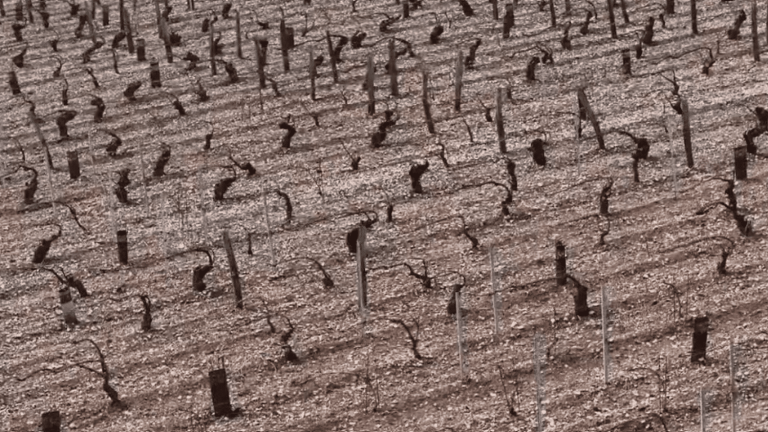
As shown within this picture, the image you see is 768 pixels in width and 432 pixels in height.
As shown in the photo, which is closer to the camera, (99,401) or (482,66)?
(99,401)

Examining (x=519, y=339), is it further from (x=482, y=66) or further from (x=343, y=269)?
(x=482, y=66)

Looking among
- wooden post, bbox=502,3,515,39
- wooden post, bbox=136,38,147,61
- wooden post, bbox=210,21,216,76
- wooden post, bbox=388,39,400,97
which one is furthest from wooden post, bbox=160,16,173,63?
wooden post, bbox=502,3,515,39

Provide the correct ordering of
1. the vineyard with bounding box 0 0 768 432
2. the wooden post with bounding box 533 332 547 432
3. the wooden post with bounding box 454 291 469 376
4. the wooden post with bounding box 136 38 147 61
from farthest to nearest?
the wooden post with bounding box 136 38 147 61 → the wooden post with bounding box 454 291 469 376 → the vineyard with bounding box 0 0 768 432 → the wooden post with bounding box 533 332 547 432

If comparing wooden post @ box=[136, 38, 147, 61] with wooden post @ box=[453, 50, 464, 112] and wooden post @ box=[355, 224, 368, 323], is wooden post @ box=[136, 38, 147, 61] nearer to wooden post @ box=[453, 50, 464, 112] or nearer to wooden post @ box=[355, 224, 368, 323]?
wooden post @ box=[453, 50, 464, 112]

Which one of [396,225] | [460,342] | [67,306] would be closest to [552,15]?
[396,225]

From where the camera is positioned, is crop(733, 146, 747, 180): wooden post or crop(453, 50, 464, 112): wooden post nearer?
crop(733, 146, 747, 180): wooden post

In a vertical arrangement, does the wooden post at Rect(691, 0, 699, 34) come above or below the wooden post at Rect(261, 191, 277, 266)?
above

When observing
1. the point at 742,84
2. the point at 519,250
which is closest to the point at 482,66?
the point at 742,84

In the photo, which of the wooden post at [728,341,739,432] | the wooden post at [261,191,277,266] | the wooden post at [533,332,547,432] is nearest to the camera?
the wooden post at [728,341,739,432]

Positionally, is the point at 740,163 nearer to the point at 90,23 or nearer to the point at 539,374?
the point at 539,374
